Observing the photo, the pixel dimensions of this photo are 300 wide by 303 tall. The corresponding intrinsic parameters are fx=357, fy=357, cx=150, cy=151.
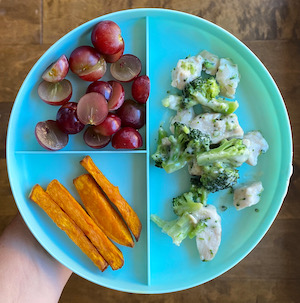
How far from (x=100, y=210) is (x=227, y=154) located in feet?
1.66

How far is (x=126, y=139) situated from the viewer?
127cm

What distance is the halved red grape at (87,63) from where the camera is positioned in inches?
49.8

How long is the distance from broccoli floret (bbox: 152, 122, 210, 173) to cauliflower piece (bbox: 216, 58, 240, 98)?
200mm

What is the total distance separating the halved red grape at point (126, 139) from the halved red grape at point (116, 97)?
0.29 feet

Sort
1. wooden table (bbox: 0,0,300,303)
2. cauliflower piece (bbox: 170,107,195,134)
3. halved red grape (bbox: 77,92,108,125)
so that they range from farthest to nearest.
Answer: wooden table (bbox: 0,0,300,303), cauliflower piece (bbox: 170,107,195,134), halved red grape (bbox: 77,92,108,125)

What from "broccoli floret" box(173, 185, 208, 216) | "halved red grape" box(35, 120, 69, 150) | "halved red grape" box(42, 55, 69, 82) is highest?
"halved red grape" box(42, 55, 69, 82)

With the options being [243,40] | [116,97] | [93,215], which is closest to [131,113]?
[116,97]

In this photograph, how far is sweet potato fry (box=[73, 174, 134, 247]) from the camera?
132 centimetres

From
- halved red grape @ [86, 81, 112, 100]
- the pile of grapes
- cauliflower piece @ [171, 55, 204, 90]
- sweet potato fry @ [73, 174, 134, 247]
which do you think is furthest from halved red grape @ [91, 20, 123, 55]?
sweet potato fry @ [73, 174, 134, 247]

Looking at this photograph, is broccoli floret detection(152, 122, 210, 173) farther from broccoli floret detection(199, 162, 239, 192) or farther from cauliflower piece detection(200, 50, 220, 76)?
cauliflower piece detection(200, 50, 220, 76)

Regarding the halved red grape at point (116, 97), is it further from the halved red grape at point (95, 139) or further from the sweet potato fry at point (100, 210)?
the sweet potato fry at point (100, 210)

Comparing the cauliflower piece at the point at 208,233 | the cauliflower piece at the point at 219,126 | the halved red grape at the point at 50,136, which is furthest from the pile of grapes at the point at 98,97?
the cauliflower piece at the point at 208,233

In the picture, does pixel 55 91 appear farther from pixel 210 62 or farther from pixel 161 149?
pixel 210 62

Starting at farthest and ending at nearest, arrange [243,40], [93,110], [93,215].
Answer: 1. [243,40]
2. [93,215]
3. [93,110]
